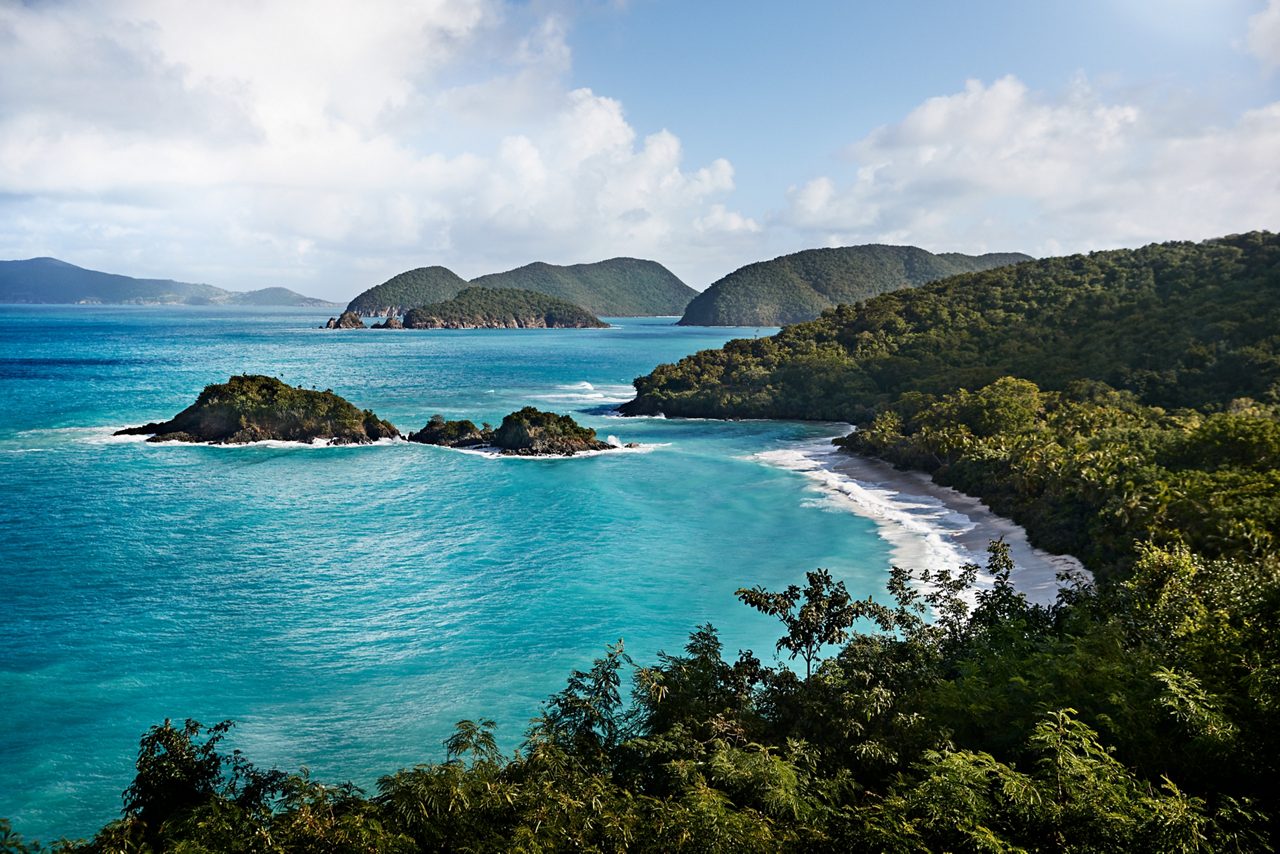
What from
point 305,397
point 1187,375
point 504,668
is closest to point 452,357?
point 305,397

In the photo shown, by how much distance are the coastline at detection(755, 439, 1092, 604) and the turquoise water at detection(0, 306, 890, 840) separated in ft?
8.14

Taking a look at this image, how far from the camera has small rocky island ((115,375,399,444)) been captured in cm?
7620

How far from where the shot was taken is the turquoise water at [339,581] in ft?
88.2

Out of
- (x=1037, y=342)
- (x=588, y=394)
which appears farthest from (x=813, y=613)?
(x=588, y=394)

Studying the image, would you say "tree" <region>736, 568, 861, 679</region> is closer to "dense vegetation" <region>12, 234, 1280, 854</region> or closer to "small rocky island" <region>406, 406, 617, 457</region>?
"dense vegetation" <region>12, 234, 1280, 854</region>

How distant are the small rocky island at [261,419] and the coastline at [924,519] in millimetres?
43184

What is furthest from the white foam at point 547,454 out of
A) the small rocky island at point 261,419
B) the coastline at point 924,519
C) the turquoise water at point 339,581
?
the coastline at point 924,519

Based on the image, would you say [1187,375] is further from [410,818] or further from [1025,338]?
[410,818]

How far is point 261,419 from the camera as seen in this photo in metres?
77.4

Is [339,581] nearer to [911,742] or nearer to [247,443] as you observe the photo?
[911,742]

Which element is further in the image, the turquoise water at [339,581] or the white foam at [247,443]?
the white foam at [247,443]

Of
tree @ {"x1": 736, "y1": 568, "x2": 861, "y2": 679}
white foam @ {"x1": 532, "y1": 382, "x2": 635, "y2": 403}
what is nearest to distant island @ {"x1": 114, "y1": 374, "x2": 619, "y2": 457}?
white foam @ {"x1": 532, "y1": 382, "x2": 635, "y2": 403}

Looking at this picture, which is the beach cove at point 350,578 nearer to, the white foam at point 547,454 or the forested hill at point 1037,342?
the white foam at point 547,454

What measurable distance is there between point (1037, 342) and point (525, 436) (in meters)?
64.8
